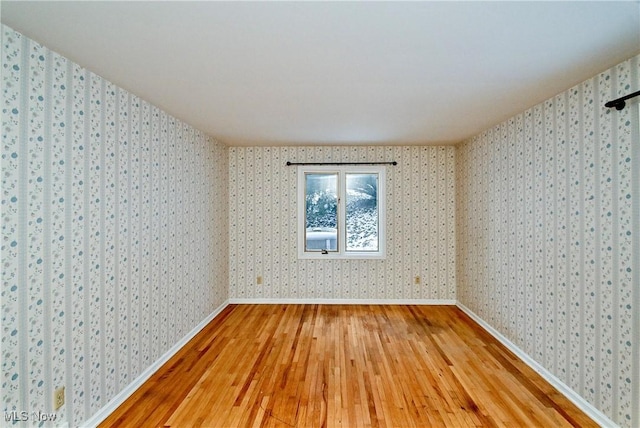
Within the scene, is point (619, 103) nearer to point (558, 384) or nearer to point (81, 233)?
point (558, 384)

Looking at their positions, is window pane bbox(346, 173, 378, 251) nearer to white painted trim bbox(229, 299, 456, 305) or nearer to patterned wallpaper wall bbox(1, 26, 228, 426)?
white painted trim bbox(229, 299, 456, 305)

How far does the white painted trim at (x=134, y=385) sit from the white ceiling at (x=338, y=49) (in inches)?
88.1

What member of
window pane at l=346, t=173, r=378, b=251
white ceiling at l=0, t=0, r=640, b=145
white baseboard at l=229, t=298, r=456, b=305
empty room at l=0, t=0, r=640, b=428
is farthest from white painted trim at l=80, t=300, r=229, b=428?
window pane at l=346, t=173, r=378, b=251

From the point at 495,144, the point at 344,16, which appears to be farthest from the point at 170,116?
the point at 495,144

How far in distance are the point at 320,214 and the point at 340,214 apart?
304 mm

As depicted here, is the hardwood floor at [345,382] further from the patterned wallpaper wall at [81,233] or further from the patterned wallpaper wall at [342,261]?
the patterned wallpaper wall at [342,261]

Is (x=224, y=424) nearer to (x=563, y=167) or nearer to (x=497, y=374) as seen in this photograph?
(x=497, y=374)

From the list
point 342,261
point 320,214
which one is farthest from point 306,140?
point 342,261

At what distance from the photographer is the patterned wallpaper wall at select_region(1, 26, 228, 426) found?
1468 millimetres

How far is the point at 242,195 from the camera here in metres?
4.35

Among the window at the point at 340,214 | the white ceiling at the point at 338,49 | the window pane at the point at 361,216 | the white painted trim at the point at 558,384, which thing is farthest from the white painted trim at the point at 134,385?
the white painted trim at the point at 558,384

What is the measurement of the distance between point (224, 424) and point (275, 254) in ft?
8.52

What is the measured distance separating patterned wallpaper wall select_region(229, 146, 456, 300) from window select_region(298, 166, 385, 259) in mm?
161

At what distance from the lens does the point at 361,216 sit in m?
4.42
